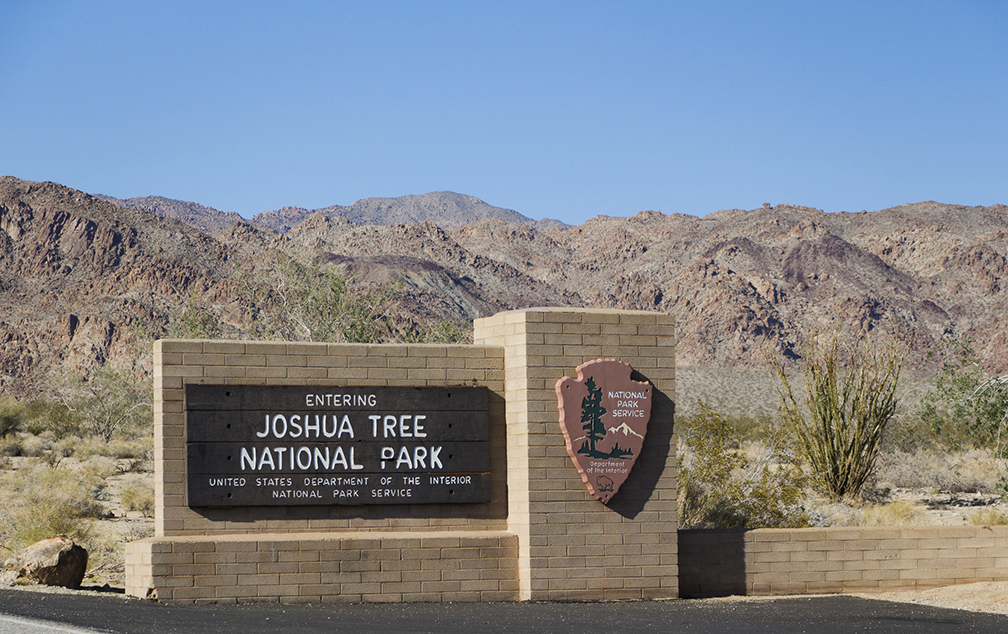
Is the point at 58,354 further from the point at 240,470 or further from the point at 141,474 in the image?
the point at 240,470

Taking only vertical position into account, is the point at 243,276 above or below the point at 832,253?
below

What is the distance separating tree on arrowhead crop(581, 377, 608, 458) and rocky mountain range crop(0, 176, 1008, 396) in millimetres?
53636

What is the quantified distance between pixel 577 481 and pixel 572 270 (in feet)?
367

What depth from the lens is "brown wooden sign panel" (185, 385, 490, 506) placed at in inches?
490

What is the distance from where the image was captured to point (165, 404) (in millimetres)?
12352

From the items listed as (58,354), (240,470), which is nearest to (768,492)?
(240,470)

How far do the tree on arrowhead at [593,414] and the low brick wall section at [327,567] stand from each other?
1445 mm

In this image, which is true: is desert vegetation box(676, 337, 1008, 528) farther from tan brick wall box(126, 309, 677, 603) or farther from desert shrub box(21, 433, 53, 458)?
desert shrub box(21, 433, 53, 458)

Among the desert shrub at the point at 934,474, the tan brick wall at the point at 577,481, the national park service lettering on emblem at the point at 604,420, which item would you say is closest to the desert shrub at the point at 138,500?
the tan brick wall at the point at 577,481

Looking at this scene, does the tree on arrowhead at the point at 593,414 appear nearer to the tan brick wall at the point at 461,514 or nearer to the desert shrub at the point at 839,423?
the tan brick wall at the point at 461,514

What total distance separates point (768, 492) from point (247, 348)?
9.18m

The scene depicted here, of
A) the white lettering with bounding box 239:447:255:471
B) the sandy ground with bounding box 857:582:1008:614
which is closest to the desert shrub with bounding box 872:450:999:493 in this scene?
the sandy ground with bounding box 857:582:1008:614

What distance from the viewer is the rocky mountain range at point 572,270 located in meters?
82.6

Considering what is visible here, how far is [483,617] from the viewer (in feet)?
37.9
